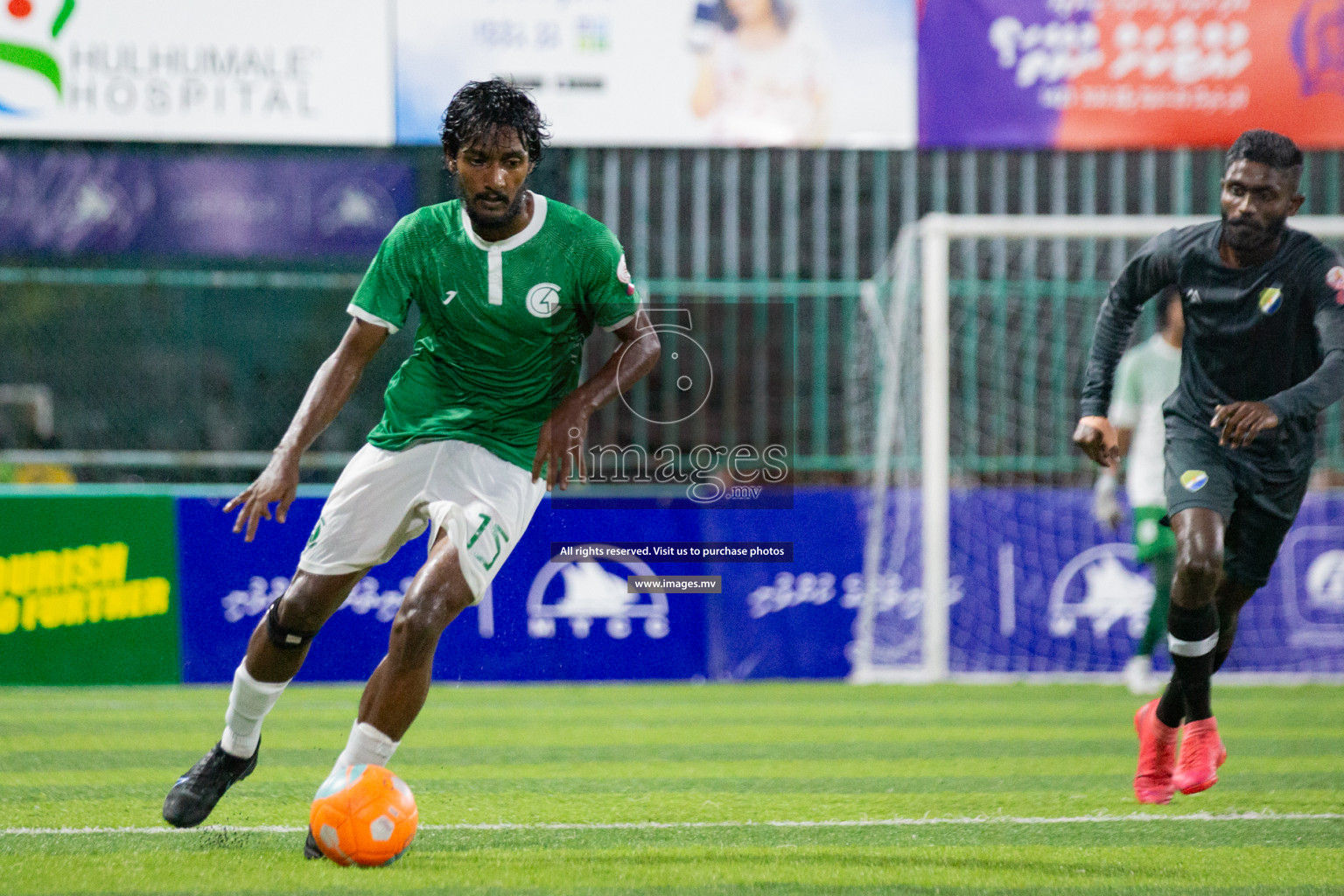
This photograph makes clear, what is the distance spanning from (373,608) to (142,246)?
13.6 ft

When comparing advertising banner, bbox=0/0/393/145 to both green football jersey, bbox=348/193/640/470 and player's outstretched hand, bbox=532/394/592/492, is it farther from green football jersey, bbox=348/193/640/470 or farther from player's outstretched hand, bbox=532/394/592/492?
player's outstretched hand, bbox=532/394/592/492

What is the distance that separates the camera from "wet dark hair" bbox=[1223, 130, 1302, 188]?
4.77 metres

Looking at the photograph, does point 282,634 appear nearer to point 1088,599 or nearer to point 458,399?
point 458,399

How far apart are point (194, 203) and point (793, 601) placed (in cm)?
570

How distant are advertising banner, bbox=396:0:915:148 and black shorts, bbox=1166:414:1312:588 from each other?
5620 mm

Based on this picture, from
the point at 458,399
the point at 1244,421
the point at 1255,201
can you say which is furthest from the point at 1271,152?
the point at 458,399

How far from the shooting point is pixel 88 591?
30.9 feet

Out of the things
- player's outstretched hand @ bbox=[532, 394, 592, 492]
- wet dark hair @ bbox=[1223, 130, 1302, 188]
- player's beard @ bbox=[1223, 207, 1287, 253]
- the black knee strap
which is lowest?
the black knee strap

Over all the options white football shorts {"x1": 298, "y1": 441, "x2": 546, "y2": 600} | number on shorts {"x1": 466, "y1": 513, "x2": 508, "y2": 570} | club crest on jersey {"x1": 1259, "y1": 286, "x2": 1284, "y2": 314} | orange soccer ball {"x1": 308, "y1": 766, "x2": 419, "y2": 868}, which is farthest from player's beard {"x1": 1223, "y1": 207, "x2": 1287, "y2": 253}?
orange soccer ball {"x1": 308, "y1": 766, "x2": 419, "y2": 868}

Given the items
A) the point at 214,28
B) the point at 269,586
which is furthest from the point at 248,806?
the point at 214,28

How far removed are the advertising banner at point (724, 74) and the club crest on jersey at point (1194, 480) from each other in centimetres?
571

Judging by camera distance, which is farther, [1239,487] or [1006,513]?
[1006,513]

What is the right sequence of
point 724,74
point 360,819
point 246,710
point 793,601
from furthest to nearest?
point 724,74
point 793,601
point 246,710
point 360,819

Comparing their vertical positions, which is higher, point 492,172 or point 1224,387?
point 492,172
